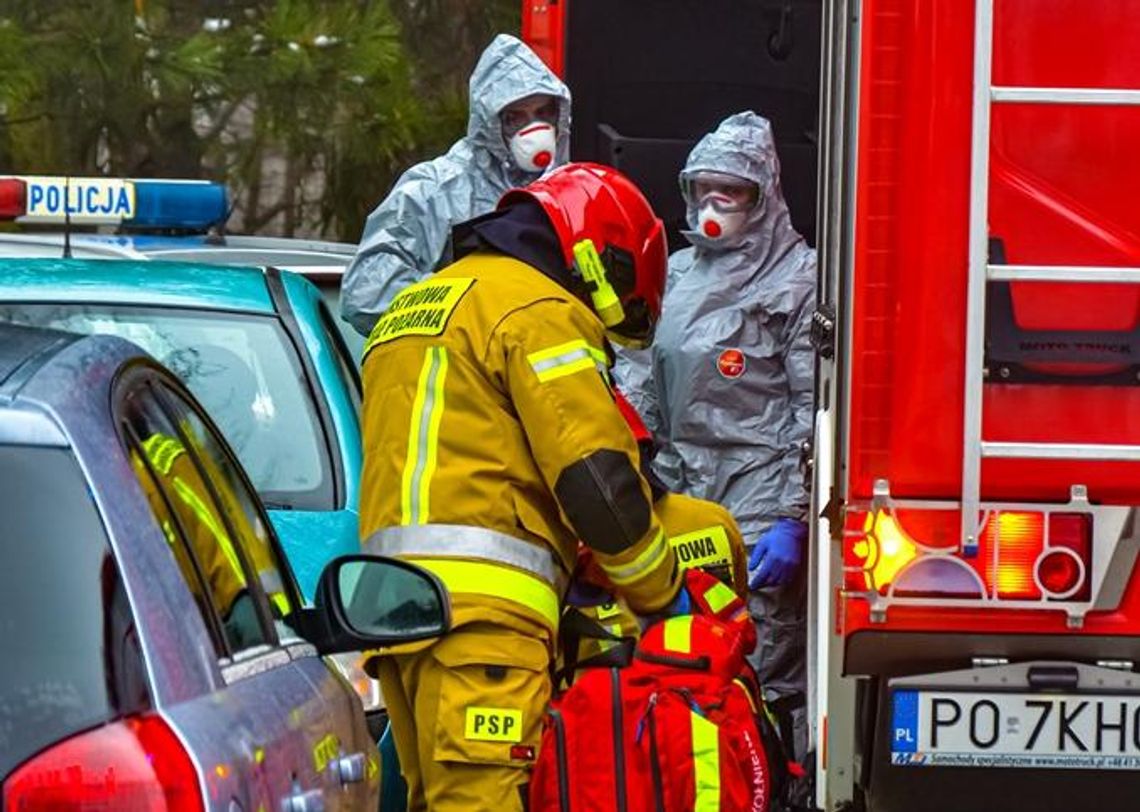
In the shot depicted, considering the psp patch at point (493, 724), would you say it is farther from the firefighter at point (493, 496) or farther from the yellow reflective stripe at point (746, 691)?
the yellow reflective stripe at point (746, 691)

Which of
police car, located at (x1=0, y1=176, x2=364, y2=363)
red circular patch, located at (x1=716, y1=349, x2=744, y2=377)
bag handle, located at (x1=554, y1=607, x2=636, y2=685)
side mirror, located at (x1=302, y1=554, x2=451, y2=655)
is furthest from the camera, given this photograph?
police car, located at (x1=0, y1=176, x2=364, y2=363)

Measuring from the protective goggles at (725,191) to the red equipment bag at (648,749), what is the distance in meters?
2.49

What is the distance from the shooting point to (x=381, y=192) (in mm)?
11695

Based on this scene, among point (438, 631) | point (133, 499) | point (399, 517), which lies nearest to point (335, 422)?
point (399, 517)

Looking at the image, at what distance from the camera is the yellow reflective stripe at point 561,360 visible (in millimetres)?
5035

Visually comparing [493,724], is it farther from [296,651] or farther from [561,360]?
[296,651]

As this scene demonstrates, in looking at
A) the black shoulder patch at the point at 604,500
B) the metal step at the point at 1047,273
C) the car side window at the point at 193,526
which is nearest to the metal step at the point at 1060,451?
the metal step at the point at 1047,273

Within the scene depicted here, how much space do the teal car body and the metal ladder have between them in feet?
6.22

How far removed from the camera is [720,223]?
7469 mm

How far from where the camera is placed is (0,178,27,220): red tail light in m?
7.46

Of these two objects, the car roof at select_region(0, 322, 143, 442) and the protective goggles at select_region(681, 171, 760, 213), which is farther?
the protective goggles at select_region(681, 171, 760, 213)

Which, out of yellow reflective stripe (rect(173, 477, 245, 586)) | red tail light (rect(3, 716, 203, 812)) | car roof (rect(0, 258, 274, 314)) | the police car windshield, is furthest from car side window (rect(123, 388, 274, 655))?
car roof (rect(0, 258, 274, 314))

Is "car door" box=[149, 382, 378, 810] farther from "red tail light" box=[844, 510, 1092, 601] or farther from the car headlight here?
the car headlight

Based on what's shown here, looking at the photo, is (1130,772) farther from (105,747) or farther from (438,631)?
(105,747)
